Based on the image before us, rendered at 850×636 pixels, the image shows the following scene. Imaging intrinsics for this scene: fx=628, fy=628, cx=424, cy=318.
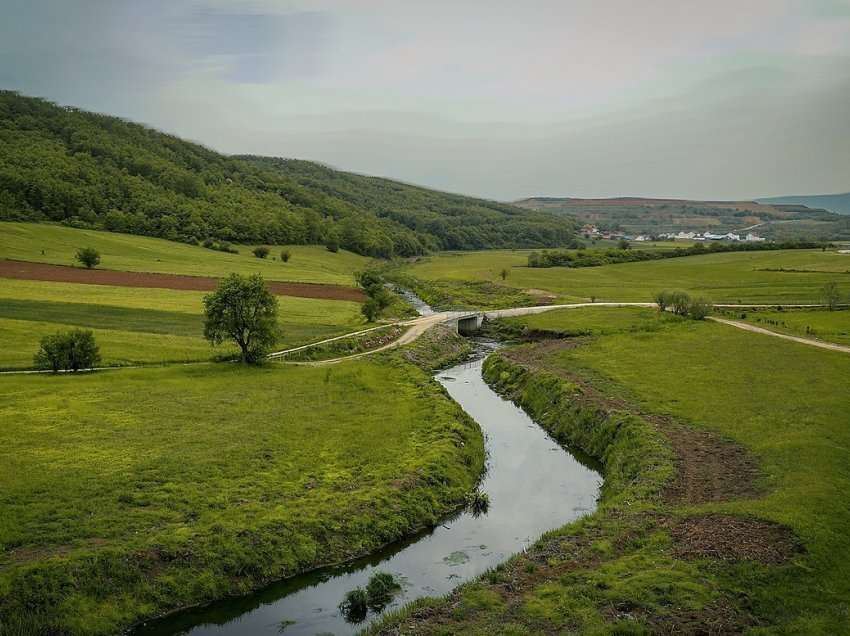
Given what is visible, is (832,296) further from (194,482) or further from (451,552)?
(194,482)

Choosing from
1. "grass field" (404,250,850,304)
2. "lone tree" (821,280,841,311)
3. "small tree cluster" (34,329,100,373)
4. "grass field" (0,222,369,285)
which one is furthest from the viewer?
"grass field" (0,222,369,285)

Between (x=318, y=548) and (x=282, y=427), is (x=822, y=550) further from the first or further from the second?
(x=282, y=427)

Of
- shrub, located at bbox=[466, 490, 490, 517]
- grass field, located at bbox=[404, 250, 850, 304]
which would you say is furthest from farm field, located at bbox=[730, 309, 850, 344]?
shrub, located at bbox=[466, 490, 490, 517]

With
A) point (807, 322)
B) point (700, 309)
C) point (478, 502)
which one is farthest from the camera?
point (700, 309)

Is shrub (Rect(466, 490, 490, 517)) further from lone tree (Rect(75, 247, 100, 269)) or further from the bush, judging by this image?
lone tree (Rect(75, 247, 100, 269))

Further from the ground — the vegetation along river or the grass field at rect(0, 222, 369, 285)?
the grass field at rect(0, 222, 369, 285)

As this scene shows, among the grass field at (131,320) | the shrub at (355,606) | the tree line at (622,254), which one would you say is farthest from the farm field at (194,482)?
the tree line at (622,254)

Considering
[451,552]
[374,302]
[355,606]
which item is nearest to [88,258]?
[374,302]
